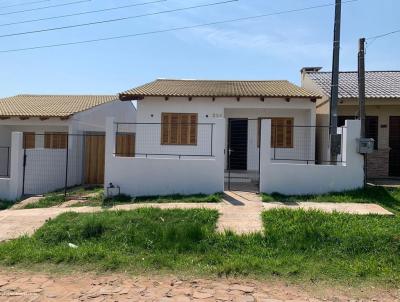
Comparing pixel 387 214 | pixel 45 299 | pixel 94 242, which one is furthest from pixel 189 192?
pixel 45 299

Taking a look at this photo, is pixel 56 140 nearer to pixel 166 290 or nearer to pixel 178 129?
pixel 178 129

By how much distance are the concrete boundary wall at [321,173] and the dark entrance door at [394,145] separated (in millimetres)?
4833

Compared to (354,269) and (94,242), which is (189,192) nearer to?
(94,242)

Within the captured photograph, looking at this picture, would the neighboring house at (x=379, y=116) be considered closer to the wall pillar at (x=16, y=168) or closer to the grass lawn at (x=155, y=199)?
the grass lawn at (x=155, y=199)

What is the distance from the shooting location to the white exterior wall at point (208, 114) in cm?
1598

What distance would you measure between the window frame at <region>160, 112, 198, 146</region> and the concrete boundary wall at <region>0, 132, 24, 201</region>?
5355 mm

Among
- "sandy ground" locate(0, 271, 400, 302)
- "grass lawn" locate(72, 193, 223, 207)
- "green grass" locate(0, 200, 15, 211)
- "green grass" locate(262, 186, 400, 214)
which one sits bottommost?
"sandy ground" locate(0, 271, 400, 302)

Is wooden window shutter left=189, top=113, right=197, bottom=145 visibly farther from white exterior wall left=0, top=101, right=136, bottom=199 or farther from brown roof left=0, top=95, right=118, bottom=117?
brown roof left=0, top=95, right=118, bottom=117

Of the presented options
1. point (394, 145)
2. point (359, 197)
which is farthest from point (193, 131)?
point (394, 145)

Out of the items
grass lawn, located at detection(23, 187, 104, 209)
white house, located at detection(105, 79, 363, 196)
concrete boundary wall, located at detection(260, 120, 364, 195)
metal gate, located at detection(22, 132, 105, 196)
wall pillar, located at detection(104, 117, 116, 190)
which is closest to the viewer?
concrete boundary wall, located at detection(260, 120, 364, 195)

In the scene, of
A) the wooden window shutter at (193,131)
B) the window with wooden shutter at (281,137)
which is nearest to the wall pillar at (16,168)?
the wooden window shutter at (193,131)

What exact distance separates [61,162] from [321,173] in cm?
1019

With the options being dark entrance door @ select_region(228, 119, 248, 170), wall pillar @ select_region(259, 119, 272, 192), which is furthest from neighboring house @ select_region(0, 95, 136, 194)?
wall pillar @ select_region(259, 119, 272, 192)

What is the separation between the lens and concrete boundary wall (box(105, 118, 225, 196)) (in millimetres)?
12195
